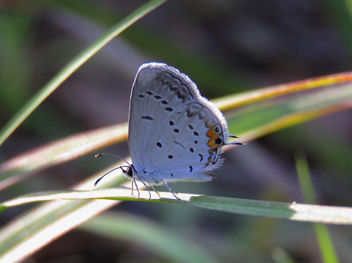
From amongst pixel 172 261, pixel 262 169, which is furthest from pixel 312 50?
pixel 172 261

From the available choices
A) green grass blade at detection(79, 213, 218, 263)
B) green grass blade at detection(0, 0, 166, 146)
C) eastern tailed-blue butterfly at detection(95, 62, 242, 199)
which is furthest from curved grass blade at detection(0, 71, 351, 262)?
green grass blade at detection(79, 213, 218, 263)

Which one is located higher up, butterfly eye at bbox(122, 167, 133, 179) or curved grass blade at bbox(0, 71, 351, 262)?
butterfly eye at bbox(122, 167, 133, 179)

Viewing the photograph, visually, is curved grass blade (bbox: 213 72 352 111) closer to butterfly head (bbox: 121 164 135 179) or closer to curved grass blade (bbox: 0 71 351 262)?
butterfly head (bbox: 121 164 135 179)

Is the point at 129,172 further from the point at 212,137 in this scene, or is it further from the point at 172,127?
the point at 212,137

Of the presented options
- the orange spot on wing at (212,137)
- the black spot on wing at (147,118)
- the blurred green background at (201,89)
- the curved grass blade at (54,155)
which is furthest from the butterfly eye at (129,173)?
the blurred green background at (201,89)

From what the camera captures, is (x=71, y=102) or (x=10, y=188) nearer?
(x=10, y=188)

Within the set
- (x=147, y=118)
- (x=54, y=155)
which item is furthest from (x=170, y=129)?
(x=54, y=155)

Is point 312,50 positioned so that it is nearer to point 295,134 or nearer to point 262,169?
point 295,134
